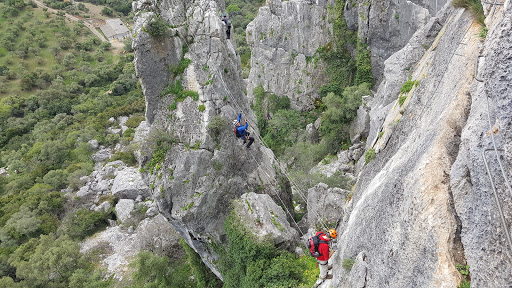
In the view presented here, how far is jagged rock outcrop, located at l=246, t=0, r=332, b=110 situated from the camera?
34406 millimetres

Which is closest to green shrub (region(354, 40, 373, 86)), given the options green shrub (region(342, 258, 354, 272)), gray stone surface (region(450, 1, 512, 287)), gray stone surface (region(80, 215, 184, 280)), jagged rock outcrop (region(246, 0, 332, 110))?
jagged rock outcrop (region(246, 0, 332, 110))

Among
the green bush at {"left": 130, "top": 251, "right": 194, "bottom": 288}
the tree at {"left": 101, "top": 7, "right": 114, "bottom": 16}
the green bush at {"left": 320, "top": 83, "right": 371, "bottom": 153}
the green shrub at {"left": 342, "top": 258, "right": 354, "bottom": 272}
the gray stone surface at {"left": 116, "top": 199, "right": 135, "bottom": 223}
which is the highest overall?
the green shrub at {"left": 342, "top": 258, "right": 354, "bottom": 272}

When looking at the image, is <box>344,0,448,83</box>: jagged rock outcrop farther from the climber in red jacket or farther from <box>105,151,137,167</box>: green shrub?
<box>105,151,137,167</box>: green shrub

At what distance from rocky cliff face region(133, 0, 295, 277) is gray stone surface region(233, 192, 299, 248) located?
0.20 metres

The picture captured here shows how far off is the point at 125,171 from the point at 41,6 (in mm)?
94716

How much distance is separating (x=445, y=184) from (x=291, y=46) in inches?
1293

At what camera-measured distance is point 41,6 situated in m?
97.4

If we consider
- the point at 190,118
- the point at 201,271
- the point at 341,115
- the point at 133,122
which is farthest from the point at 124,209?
the point at 133,122

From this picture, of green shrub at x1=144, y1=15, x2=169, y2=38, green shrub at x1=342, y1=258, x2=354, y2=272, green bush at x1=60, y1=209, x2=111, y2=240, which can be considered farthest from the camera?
green bush at x1=60, y1=209, x2=111, y2=240

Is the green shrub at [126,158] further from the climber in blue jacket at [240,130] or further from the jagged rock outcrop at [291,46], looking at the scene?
the climber in blue jacket at [240,130]

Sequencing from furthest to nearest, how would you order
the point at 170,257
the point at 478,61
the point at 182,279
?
the point at 170,257, the point at 182,279, the point at 478,61

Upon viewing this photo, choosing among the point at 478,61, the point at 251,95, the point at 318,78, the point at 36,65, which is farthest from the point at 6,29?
the point at 478,61

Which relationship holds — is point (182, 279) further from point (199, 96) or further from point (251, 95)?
point (251, 95)

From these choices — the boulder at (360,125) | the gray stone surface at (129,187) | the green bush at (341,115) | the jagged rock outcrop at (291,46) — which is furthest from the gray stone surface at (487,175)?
the gray stone surface at (129,187)
